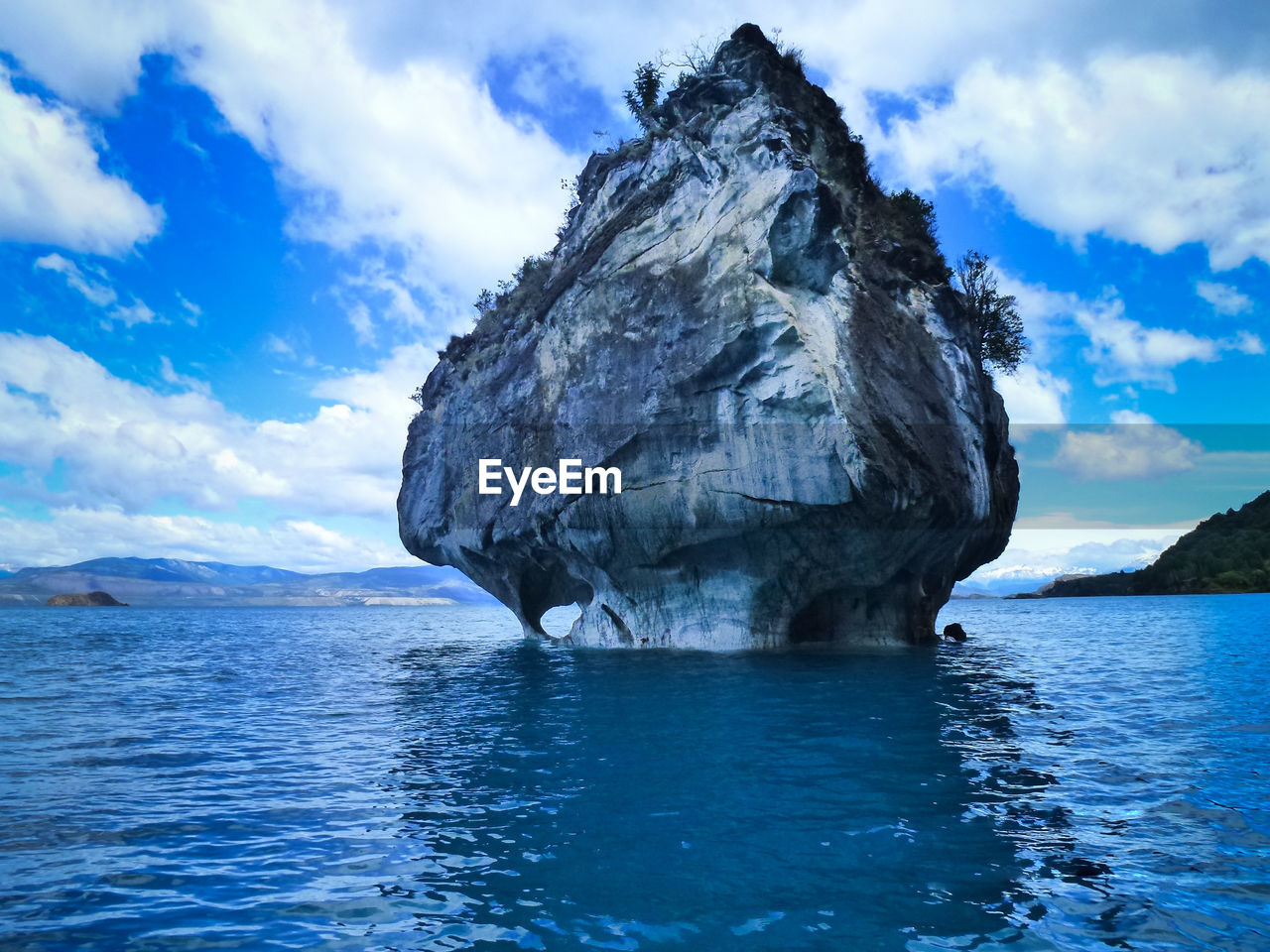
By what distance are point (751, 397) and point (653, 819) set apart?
15.9 m

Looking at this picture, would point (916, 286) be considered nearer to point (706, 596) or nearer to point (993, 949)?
point (706, 596)

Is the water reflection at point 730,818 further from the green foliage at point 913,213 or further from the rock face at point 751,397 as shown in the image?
the green foliage at point 913,213

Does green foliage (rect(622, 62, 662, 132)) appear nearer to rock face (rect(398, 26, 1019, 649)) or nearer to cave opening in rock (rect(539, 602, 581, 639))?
rock face (rect(398, 26, 1019, 649))

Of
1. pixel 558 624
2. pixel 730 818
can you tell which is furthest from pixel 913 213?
pixel 558 624

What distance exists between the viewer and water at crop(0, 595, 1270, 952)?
5.85 meters

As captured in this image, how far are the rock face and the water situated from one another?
700cm

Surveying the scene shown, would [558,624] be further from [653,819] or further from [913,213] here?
[653,819]

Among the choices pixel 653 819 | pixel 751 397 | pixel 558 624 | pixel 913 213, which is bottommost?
pixel 558 624

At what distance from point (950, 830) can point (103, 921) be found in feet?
24.4

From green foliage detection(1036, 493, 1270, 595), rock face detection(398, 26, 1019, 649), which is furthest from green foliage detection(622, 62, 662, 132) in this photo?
green foliage detection(1036, 493, 1270, 595)

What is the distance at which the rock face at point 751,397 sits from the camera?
22.4m

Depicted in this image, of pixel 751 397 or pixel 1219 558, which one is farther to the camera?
pixel 1219 558

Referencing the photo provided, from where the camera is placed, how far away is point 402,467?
38.3 meters

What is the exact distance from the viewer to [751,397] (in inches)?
892
